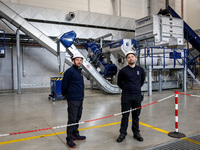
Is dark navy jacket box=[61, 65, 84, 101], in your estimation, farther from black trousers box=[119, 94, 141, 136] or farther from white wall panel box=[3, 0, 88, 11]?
white wall panel box=[3, 0, 88, 11]

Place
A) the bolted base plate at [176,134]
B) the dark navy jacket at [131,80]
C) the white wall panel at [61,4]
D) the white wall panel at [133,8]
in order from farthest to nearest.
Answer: the white wall panel at [133,8]
the white wall panel at [61,4]
the bolted base plate at [176,134]
the dark navy jacket at [131,80]

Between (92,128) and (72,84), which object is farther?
(92,128)

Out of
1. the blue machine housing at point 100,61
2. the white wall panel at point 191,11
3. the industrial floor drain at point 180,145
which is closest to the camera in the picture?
the industrial floor drain at point 180,145

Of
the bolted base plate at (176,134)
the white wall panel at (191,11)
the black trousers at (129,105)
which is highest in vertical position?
the white wall panel at (191,11)

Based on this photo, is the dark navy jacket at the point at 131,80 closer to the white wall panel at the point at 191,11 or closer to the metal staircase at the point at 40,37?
the metal staircase at the point at 40,37

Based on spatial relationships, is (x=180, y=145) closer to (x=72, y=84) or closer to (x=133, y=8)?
(x=72, y=84)

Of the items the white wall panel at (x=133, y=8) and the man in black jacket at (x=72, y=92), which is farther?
the white wall panel at (x=133, y=8)

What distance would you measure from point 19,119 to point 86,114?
2058mm

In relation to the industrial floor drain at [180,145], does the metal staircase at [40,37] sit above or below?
above

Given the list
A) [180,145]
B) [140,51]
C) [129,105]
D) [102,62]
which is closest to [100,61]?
[102,62]

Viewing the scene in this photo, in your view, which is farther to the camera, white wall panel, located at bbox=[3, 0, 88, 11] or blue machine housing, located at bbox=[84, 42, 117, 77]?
white wall panel, located at bbox=[3, 0, 88, 11]

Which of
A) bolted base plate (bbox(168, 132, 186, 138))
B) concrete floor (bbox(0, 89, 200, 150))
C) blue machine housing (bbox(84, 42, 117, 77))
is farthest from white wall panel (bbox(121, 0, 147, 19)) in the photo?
bolted base plate (bbox(168, 132, 186, 138))

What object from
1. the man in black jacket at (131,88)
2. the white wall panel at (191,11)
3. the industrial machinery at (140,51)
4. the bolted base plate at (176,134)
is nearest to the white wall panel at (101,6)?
the industrial machinery at (140,51)

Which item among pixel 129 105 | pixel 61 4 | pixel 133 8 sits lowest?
pixel 129 105
